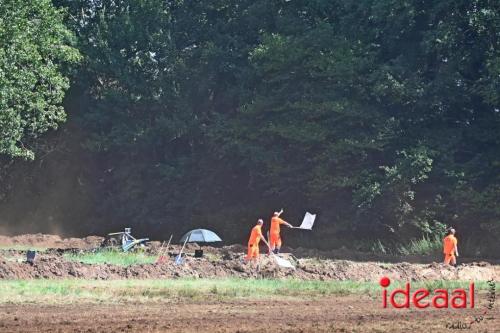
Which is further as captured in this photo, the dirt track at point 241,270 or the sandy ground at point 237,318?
the dirt track at point 241,270

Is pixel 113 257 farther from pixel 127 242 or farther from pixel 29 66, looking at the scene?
pixel 29 66

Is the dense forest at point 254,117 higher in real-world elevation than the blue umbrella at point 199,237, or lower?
higher

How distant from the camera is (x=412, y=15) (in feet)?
151

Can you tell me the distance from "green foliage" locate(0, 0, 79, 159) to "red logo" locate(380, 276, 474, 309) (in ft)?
82.0

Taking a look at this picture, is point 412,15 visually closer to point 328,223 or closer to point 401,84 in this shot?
point 401,84

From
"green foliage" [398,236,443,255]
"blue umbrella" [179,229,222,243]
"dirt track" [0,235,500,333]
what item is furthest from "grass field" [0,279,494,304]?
"green foliage" [398,236,443,255]

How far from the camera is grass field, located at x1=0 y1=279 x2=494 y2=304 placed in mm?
22094

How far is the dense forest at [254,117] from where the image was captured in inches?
1722

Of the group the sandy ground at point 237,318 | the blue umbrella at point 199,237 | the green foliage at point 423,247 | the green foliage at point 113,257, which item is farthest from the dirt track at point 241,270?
the green foliage at point 423,247

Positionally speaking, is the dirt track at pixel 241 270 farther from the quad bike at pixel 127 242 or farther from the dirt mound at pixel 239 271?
the quad bike at pixel 127 242

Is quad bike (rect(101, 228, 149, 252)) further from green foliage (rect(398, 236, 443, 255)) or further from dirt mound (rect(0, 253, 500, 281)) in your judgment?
green foliage (rect(398, 236, 443, 255))

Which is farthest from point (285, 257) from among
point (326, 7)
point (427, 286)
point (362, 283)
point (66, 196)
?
point (66, 196)

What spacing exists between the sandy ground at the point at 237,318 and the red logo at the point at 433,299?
501 millimetres

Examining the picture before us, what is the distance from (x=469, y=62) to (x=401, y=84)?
3301mm
